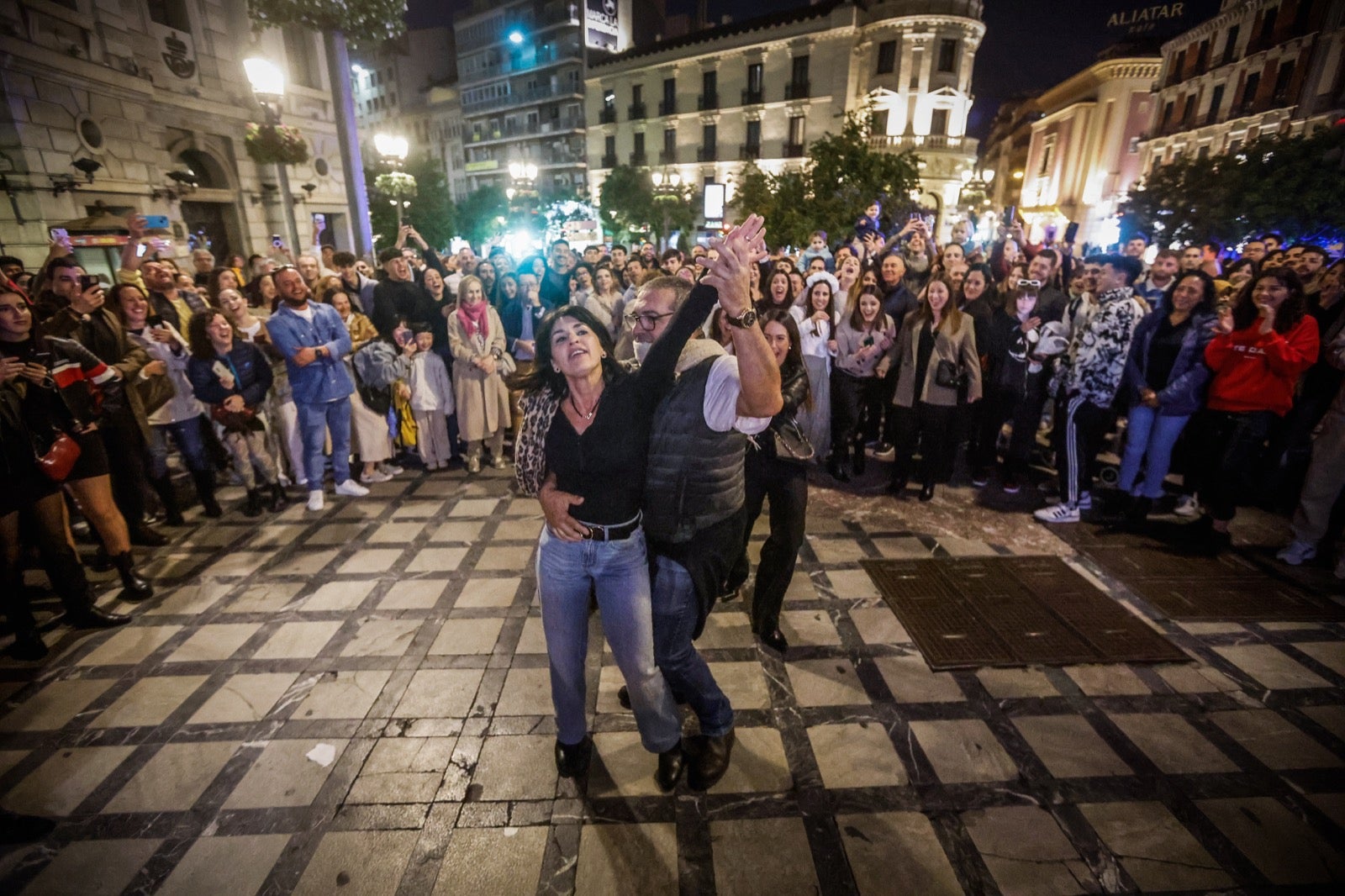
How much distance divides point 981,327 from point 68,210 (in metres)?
13.7

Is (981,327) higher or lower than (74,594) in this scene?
higher

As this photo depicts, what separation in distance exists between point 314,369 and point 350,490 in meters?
1.31

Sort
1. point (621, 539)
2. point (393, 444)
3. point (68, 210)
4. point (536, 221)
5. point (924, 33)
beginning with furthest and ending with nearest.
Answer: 1. point (536, 221)
2. point (924, 33)
3. point (68, 210)
4. point (393, 444)
5. point (621, 539)

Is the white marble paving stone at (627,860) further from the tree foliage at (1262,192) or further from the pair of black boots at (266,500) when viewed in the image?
the tree foliage at (1262,192)

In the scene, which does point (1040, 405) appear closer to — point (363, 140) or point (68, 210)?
point (68, 210)

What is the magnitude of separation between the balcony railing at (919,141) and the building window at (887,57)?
341 cm

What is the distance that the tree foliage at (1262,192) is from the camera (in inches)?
677

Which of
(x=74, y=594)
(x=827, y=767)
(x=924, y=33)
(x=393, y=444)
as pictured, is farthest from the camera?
(x=924, y=33)

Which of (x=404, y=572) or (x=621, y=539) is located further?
(x=404, y=572)

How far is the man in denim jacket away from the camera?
530cm

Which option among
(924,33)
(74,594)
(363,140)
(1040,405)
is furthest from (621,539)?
(363,140)

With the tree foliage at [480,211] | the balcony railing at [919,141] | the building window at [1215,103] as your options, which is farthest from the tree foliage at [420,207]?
the building window at [1215,103]

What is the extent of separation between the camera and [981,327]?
19.8 ft

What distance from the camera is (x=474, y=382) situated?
6.71 metres
